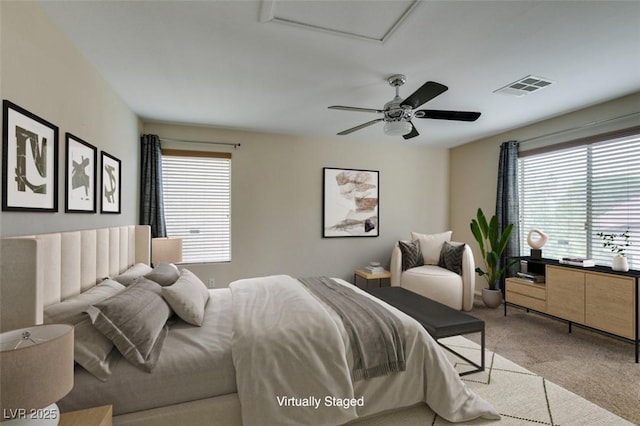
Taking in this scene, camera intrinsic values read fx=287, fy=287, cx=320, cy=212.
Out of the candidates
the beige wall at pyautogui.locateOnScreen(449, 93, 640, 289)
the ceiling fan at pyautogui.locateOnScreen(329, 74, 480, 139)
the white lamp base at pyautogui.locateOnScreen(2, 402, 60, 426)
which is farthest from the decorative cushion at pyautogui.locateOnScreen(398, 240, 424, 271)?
the white lamp base at pyautogui.locateOnScreen(2, 402, 60, 426)

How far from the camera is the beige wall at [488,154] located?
Result: 10.4ft

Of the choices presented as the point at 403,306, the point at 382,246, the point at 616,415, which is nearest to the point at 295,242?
the point at 382,246

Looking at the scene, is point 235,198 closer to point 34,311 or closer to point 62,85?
point 62,85

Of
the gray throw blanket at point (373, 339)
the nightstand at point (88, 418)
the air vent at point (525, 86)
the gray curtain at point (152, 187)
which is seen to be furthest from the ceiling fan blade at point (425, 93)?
the gray curtain at point (152, 187)

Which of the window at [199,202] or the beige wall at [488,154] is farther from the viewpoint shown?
the window at [199,202]

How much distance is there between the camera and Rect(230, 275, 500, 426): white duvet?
5.10 feet

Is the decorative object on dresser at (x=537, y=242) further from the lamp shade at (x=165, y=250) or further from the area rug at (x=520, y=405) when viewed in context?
the lamp shade at (x=165, y=250)

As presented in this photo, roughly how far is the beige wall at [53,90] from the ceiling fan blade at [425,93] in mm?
2379

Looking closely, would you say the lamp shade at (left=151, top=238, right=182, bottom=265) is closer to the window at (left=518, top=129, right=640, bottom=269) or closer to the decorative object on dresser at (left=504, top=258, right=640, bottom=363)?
the decorative object on dresser at (left=504, top=258, right=640, bottom=363)

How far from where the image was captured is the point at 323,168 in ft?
15.5

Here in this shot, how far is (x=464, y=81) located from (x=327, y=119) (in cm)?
167

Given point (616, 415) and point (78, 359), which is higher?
point (78, 359)

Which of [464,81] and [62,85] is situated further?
[464,81]

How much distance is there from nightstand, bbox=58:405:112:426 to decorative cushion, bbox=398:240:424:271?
3.79 meters
